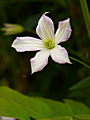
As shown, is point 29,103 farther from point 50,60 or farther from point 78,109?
point 50,60

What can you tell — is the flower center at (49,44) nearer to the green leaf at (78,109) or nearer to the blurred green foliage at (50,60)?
the green leaf at (78,109)

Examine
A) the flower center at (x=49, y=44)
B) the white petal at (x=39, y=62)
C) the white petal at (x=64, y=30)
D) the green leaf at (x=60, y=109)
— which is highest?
the white petal at (x=64, y=30)

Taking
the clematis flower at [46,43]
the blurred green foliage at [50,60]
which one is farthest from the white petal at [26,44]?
the blurred green foliage at [50,60]

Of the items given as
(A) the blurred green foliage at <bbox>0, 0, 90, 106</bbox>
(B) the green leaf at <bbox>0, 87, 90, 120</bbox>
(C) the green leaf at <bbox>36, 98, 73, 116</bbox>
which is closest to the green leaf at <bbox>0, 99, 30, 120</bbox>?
(B) the green leaf at <bbox>0, 87, 90, 120</bbox>

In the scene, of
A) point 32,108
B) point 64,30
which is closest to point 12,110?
point 32,108

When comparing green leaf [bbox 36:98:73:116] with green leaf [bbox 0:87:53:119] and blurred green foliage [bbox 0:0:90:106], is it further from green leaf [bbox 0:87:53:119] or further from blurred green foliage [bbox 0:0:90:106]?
blurred green foliage [bbox 0:0:90:106]

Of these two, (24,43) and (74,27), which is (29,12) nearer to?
(74,27)
